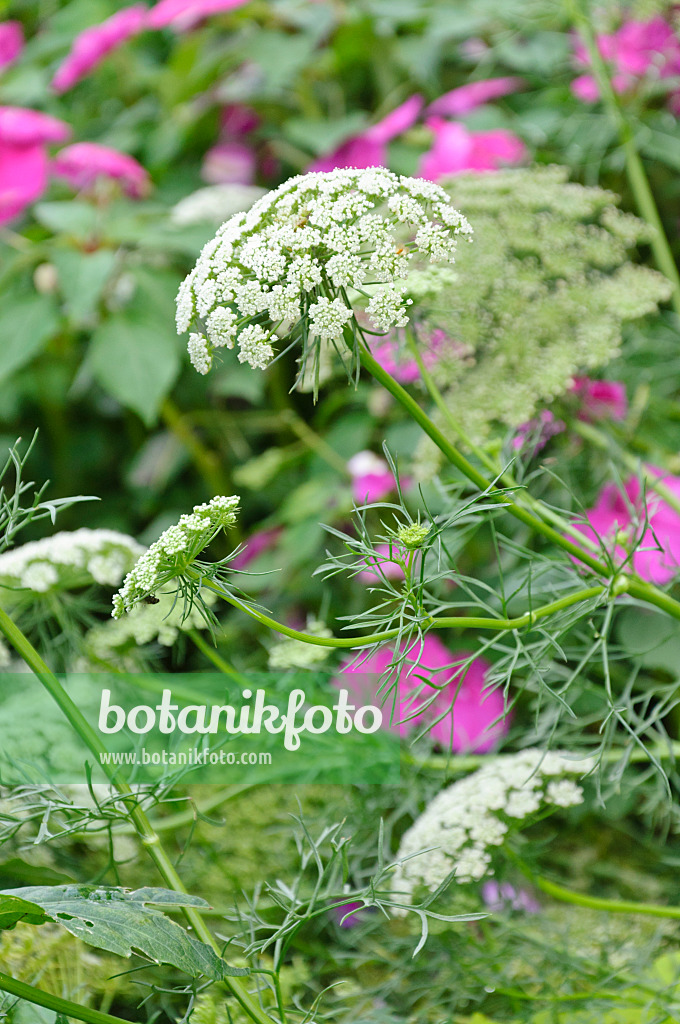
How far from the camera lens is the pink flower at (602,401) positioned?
0.76m

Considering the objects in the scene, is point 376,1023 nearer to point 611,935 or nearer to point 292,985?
point 292,985

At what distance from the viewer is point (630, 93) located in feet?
3.07

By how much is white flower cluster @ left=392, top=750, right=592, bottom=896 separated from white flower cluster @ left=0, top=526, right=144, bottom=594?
260 millimetres

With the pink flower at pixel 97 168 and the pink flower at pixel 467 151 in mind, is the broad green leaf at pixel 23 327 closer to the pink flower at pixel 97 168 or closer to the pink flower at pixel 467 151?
the pink flower at pixel 97 168

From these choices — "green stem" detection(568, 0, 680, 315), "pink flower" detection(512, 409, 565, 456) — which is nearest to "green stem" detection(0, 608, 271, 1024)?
"pink flower" detection(512, 409, 565, 456)

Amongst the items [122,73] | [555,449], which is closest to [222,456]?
[555,449]

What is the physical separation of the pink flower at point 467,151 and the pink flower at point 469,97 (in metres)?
0.06

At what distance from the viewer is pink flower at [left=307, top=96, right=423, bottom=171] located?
950 mm

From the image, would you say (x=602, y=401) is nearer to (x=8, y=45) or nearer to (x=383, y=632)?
(x=383, y=632)

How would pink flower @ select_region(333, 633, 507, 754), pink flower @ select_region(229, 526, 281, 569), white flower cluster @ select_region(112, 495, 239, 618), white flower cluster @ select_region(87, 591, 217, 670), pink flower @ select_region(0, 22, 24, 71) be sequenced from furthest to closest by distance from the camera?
pink flower @ select_region(0, 22, 24, 71), pink flower @ select_region(229, 526, 281, 569), pink flower @ select_region(333, 633, 507, 754), white flower cluster @ select_region(87, 591, 217, 670), white flower cluster @ select_region(112, 495, 239, 618)

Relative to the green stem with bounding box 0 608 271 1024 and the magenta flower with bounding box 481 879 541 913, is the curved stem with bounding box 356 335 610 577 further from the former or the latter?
the magenta flower with bounding box 481 879 541 913

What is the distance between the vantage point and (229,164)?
42.6 inches

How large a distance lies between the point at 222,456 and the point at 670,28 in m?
0.68

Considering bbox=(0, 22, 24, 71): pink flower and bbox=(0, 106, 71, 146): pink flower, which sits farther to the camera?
bbox=(0, 22, 24, 71): pink flower
